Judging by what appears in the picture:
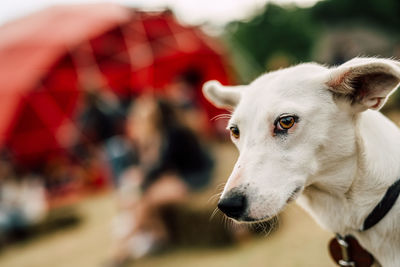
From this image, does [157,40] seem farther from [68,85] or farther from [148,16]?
[68,85]

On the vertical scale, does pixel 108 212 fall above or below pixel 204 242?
below

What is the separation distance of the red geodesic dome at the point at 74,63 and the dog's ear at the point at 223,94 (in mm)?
6980

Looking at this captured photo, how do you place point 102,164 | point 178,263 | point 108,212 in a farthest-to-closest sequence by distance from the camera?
1. point 102,164
2. point 108,212
3. point 178,263

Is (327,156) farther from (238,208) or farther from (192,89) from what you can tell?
(192,89)

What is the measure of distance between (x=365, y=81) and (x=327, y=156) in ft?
1.25

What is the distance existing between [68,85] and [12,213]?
12.3ft

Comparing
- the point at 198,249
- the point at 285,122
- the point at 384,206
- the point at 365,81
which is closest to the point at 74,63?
the point at 198,249

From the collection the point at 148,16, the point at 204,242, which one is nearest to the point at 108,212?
the point at 204,242

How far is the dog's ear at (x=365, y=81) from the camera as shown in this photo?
1.65 metres

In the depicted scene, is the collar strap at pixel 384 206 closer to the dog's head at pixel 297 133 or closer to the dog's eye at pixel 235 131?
the dog's head at pixel 297 133

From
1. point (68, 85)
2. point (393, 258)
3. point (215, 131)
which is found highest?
point (393, 258)

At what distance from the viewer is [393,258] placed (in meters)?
1.79

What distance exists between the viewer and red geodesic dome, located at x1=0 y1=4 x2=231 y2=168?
8578mm

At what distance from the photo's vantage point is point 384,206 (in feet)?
5.82
